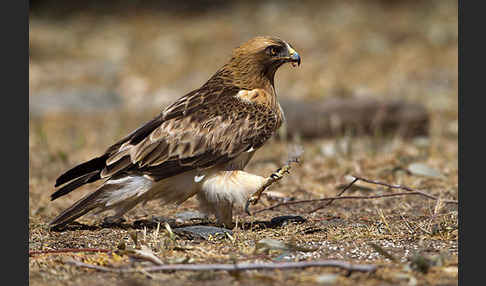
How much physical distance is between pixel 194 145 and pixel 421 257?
2.02 meters

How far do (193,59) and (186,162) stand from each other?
8.52 m

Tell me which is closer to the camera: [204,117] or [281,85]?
[204,117]

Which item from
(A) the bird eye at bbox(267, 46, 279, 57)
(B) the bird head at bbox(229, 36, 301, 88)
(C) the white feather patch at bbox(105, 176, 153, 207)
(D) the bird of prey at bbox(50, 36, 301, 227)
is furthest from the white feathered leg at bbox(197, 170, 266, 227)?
(A) the bird eye at bbox(267, 46, 279, 57)

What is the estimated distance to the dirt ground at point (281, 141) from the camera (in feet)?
13.0

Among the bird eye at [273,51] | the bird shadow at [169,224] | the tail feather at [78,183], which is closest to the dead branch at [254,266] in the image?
the bird shadow at [169,224]

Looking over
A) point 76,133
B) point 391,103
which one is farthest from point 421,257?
point 76,133

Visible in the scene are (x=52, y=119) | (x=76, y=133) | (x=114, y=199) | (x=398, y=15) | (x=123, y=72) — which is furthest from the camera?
(x=398, y=15)

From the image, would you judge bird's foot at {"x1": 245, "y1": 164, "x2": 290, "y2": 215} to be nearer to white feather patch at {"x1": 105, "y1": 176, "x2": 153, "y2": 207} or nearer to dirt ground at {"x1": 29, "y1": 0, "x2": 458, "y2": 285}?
dirt ground at {"x1": 29, "y1": 0, "x2": 458, "y2": 285}

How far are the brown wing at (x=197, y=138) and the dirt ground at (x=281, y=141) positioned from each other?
20.0 inches

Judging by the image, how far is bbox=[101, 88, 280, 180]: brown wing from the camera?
5027mm

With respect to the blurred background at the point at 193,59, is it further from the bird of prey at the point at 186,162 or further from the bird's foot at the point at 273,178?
the bird's foot at the point at 273,178

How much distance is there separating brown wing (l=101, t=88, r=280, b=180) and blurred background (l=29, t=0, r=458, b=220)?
66.0 inches

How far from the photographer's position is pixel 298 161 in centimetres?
513

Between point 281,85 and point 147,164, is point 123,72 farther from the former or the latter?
point 147,164
